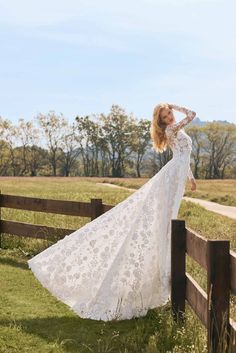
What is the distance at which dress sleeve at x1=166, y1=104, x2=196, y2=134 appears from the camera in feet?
24.4

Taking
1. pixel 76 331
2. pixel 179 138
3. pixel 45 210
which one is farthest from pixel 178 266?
pixel 45 210

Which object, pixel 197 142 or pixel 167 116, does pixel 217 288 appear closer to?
pixel 167 116

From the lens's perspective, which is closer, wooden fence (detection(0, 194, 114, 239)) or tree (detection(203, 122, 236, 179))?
wooden fence (detection(0, 194, 114, 239))

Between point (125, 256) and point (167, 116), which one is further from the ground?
point (167, 116)

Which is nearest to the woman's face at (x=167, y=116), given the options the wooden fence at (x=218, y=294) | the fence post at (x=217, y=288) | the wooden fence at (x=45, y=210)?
the wooden fence at (x=218, y=294)

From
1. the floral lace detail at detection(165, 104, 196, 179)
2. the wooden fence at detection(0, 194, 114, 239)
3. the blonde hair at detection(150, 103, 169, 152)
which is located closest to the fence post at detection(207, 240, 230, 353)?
the floral lace detail at detection(165, 104, 196, 179)

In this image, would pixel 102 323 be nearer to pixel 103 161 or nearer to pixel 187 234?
pixel 187 234

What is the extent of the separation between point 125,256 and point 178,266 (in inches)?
37.0

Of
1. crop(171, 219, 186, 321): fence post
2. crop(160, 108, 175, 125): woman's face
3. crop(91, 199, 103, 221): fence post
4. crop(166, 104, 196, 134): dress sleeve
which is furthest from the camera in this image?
crop(91, 199, 103, 221): fence post

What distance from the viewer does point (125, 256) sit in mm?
6930

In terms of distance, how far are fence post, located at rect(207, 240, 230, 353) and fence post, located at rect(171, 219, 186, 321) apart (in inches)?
62.4

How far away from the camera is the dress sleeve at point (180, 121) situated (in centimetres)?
743

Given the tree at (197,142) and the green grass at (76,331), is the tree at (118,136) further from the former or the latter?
the green grass at (76,331)

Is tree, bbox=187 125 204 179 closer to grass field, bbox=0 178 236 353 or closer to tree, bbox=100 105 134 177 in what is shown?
tree, bbox=100 105 134 177
